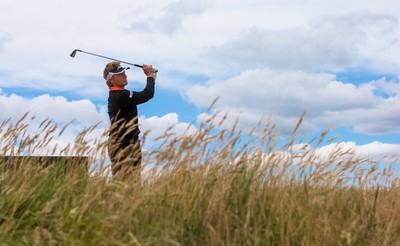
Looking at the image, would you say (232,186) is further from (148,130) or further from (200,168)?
(148,130)

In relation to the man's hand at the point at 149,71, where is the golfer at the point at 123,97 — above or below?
below

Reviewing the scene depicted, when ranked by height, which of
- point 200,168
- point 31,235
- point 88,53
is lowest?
point 31,235

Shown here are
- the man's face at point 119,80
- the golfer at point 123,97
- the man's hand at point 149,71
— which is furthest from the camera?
the man's hand at point 149,71

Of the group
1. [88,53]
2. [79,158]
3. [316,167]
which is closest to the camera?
[316,167]

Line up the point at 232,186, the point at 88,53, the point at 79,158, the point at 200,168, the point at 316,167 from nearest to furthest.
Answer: the point at 232,186 → the point at 200,168 → the point at 316,167 → the point at 79,158 → the point at 88,53

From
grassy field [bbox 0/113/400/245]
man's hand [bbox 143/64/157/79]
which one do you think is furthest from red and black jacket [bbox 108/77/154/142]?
grassy field [bbox 0/113/400/245]

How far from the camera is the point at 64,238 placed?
407cm

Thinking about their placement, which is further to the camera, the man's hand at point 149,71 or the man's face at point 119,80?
the man's hand at point 149,71

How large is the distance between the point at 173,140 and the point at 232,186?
86 centimetres

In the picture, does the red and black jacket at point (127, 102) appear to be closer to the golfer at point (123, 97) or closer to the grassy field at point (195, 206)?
the golfer at point (123, 97)

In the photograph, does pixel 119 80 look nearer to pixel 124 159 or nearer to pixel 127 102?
pixel 127 102

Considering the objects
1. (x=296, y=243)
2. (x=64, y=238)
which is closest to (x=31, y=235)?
(x=64, y=238)

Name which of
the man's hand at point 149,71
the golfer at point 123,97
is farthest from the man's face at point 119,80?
the man's hand at point 149,71

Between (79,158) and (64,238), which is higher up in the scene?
(79,158)
